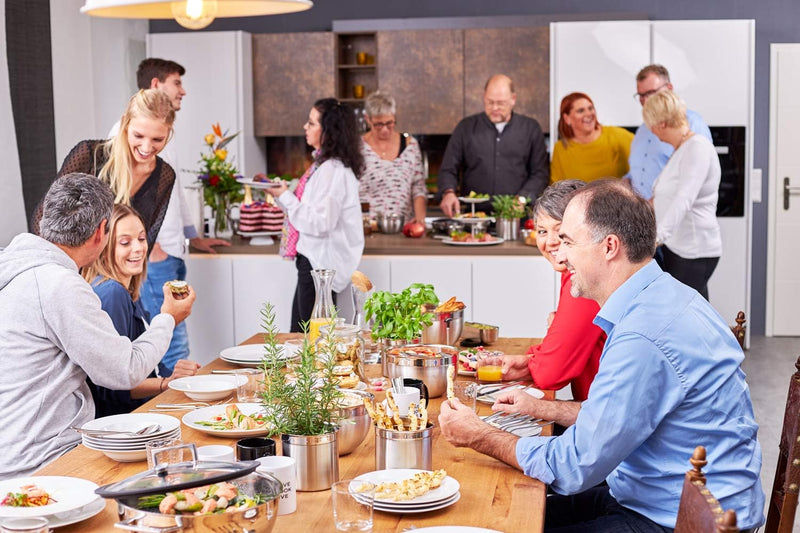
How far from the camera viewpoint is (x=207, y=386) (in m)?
2.53

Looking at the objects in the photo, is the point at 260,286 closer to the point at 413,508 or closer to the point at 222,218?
the point at 222,218

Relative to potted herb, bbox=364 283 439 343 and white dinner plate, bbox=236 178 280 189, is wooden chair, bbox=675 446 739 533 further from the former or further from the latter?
white dinner plate, bbox=236 178 280 189

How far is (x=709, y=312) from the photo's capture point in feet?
6.40

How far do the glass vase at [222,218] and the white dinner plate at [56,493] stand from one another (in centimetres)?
356

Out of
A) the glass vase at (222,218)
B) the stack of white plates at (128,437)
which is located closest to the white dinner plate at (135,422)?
the stack of white plates at (128,437)

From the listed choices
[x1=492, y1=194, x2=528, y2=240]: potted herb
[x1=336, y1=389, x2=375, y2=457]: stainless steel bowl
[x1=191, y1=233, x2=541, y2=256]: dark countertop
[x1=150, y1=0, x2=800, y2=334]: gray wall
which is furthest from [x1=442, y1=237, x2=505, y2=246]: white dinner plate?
[x1=336, y1=389, x2=375, y2=457]: stainless steel bowl

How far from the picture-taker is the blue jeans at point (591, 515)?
1933 millimetres

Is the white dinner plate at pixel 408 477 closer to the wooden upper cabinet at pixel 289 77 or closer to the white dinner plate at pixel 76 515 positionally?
the white dinner plate at pixel 76 515

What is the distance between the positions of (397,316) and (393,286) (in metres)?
2.42

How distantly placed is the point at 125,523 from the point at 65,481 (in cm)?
46

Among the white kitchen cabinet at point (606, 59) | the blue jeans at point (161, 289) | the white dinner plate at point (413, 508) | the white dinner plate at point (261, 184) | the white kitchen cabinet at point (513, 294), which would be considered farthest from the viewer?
the white kitchen cabinet at point (606, 59)

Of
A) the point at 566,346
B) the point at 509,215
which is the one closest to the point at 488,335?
the point at 566,346

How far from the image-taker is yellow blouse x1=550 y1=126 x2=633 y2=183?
A: 19.4 ft

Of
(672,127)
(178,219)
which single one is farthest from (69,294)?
(672,127)
